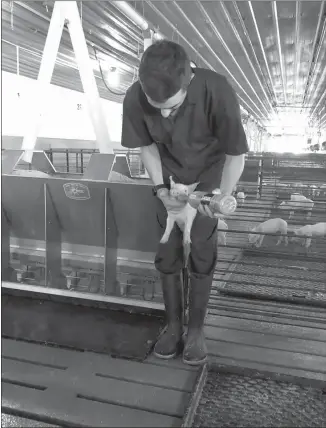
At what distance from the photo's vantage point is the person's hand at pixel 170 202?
155cm

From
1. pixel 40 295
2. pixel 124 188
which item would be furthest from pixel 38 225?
pixel 124 188

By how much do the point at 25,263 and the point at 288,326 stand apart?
1599mm

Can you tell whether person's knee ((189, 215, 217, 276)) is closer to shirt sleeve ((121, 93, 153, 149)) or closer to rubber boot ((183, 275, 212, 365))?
rubber boot ((183, 275, 212, 365))

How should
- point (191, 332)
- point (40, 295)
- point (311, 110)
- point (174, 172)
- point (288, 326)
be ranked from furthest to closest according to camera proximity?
1. point (311, 110)
2. point (40, 295)
3. point (288, 326)
4. point (191, 332)
5. point (174, 172)

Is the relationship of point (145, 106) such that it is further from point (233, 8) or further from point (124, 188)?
point (233, 8)

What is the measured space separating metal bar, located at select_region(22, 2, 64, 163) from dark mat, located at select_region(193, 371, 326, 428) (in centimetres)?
185

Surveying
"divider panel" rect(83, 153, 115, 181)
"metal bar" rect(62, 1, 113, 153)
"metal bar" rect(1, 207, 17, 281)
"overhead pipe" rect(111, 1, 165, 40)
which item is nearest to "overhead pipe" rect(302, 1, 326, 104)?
"overhead pipe" rect(111, 1, 165, 40)

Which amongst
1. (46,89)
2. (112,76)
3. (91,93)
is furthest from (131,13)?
(112,76)

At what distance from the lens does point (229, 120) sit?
1.47m

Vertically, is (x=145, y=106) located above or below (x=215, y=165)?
above

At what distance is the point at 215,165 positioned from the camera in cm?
165

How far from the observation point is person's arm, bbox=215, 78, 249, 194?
146 cm

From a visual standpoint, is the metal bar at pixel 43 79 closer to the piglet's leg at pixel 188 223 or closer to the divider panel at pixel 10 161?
the divider panel at pixel 10 161

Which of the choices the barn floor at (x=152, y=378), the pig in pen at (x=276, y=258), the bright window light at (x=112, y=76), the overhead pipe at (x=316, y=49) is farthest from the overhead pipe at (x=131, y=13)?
the bright window light at (x=112, y=76)
